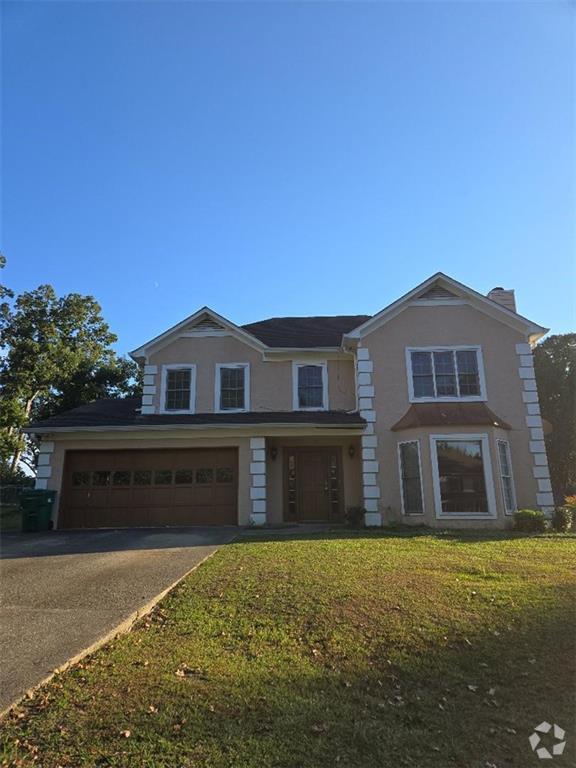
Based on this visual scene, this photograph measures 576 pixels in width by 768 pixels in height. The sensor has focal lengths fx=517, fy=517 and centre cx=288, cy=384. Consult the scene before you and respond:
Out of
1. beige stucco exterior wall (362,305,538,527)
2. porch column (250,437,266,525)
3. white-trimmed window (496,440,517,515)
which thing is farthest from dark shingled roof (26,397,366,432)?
white-trimmed window (496,440,517,515)

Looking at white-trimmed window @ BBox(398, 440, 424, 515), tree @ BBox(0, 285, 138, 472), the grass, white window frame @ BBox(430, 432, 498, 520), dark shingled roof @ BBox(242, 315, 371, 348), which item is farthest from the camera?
tree @ BBox(0, 285, 138, 472)

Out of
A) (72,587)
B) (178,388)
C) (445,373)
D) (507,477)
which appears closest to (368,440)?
(445,373)

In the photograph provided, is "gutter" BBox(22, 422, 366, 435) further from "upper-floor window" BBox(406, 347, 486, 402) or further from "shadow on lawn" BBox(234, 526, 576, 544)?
"shadow on lawn" BBox(234, 526, 576, 544)

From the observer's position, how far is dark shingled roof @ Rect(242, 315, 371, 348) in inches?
714

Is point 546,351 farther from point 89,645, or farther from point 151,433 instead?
point 89,645

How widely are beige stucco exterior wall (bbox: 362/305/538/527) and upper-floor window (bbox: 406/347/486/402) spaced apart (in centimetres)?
21

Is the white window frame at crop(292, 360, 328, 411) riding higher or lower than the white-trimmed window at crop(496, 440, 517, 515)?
higher

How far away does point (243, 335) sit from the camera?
17469 mm

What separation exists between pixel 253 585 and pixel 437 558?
3505 mm

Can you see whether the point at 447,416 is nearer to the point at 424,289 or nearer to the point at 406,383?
the point at 406,383

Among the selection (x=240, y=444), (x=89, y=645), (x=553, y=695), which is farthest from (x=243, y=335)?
(x=553, y=695)

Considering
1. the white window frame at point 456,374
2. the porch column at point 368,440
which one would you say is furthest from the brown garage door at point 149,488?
the white window frame at point 456,374

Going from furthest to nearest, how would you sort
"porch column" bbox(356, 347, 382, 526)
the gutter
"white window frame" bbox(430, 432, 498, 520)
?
the gutter
"porch column" bbox(356, 347, 382, 526)
"white window frame" bbox(430, 432, 498, 520)

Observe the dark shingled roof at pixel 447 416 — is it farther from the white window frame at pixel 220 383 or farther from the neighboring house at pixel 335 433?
the white window frame at pixel 220 383
